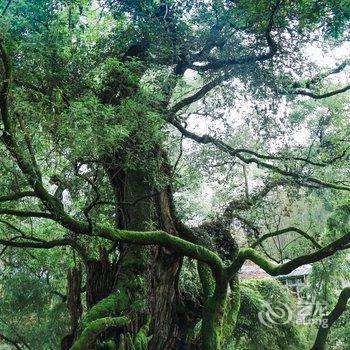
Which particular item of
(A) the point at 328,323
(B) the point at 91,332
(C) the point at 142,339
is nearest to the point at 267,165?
(A) the point at 328,323

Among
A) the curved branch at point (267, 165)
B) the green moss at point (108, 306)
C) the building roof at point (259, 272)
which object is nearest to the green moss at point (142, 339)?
the green moss at point (108, 306)

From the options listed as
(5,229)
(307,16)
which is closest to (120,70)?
(307,16)

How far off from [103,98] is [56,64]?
81 centimetres

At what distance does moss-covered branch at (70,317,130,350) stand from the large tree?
0.04 feet

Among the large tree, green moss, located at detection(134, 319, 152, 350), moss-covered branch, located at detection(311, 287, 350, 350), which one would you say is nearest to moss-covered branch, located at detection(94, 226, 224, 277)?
the large tree

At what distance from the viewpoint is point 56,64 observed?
11.9 feet

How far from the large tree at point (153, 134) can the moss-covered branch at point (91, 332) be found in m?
0.01

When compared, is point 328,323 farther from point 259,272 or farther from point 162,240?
point 259,272

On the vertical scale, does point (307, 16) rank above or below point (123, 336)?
above

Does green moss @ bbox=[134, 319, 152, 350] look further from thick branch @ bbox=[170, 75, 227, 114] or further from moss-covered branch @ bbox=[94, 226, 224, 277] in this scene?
thick branch @ bbox=[170, 75, 227, 114]

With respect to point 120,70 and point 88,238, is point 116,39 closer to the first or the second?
point 120,70

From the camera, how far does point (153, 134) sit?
398 cm

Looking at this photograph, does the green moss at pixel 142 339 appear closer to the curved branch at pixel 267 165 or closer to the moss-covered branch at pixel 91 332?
the moss-covered branch at pixel 91 332

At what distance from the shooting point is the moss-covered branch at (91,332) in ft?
11.5
